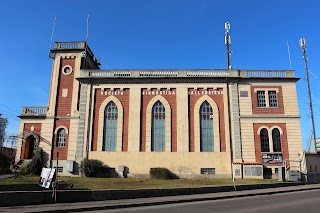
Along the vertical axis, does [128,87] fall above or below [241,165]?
above

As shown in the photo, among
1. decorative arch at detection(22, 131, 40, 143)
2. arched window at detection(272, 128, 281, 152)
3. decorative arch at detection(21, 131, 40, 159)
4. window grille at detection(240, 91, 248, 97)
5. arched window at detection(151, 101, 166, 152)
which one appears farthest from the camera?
decorative arch at detection(21, 131, 40, 159)

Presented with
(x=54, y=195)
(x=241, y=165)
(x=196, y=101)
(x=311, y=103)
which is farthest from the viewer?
(x=311, y=103)

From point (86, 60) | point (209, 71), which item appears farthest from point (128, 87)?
point (209, 71)

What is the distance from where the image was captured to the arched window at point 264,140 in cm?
3131

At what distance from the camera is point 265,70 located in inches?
1321

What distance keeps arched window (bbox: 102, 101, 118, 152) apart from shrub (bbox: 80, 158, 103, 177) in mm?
2114

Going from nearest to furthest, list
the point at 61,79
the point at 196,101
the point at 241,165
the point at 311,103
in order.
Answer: the point at 241,165 < the point at 196,101 < the point at 61,79 < the point at 311,103

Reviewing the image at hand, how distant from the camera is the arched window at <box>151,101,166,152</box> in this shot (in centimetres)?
3184

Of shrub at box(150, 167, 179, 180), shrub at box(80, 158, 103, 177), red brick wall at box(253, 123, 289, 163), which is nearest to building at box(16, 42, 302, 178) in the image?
red brick wall at box(253, 123, 289, 163)

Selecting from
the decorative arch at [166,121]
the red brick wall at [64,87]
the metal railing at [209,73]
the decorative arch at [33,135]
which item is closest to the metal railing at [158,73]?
the metal railing at [209,73]

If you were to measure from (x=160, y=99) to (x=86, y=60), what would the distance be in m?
11.6

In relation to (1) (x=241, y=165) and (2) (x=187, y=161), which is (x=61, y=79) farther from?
(1) (x=241, y=165)

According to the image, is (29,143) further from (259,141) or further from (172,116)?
(259,141)

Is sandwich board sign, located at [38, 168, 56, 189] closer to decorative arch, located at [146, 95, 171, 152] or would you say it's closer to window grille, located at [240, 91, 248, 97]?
decorative arch, located at [146, 95, 171, 152]
